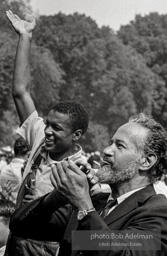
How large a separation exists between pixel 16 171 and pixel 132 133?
12.9ft

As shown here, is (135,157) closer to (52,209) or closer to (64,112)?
(52,209)

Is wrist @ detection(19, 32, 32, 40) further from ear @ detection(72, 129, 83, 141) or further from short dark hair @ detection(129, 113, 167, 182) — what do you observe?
short dark hair @ detection(129, 113, 167, 182)

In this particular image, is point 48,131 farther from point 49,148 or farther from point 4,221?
point 4,221

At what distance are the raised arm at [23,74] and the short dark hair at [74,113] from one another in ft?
1.04

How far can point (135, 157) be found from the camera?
9.91 ft

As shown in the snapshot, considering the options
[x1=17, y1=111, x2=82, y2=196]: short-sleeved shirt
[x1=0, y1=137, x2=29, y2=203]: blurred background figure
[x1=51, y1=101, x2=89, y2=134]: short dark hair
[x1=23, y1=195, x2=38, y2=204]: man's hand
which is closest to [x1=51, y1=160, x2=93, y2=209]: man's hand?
[x1=23, y1=195, x2=38, y2=204]: man's hand

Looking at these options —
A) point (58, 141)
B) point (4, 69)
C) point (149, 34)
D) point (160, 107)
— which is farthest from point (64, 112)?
point (149, 34)

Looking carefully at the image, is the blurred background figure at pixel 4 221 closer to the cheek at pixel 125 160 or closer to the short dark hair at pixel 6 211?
the short dark hair at pixel 6 211

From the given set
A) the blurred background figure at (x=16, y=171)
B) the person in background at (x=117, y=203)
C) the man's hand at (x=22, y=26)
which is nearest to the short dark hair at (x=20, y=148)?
the blurred background figure at (x=16, y=171)

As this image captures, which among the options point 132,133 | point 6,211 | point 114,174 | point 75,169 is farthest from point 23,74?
point 75,169

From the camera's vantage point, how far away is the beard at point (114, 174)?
9.53 ft

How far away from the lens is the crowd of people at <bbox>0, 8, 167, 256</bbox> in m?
2.58

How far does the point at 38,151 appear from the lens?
3924mm

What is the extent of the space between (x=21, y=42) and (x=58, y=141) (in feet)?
3.62
